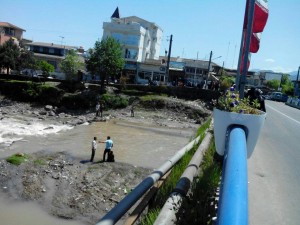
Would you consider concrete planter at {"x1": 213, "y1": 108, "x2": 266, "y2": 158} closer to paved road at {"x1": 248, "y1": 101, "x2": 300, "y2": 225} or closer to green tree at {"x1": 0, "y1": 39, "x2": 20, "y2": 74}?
paved road at {"x1": 248, "y1": 101, "x2": 300, "y2": 225}

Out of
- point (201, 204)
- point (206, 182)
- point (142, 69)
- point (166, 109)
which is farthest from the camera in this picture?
point (142, 69)

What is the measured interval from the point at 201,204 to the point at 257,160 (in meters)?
5.50

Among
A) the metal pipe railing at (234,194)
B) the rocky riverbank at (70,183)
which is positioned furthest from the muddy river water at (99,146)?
the metal pipe railing at (234,194)

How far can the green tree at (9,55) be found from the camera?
55.1 meters

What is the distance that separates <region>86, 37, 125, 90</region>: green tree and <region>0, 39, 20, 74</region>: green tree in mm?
17492

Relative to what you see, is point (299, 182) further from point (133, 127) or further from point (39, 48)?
point (39, 48)

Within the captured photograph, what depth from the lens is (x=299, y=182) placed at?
6.88m

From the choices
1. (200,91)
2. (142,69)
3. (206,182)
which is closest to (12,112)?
(200,91)

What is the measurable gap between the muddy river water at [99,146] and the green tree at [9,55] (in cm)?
2828

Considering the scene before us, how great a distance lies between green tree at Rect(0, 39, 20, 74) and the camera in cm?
5506

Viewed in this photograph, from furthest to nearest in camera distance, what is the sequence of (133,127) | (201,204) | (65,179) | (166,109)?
(166,109) < (133,127) < (65,179) < (201,204)

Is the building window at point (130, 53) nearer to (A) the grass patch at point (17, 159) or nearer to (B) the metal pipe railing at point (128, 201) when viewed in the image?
(A) the grass patch at point (17, 159)

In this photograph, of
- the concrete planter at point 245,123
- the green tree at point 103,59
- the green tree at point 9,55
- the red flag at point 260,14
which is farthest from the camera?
the green tree at point 9,55

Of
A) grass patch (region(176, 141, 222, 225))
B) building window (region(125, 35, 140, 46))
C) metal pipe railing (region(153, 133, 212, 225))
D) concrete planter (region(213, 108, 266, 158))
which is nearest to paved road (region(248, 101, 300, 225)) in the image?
grass patch (region(176, 141, 222, 225))
